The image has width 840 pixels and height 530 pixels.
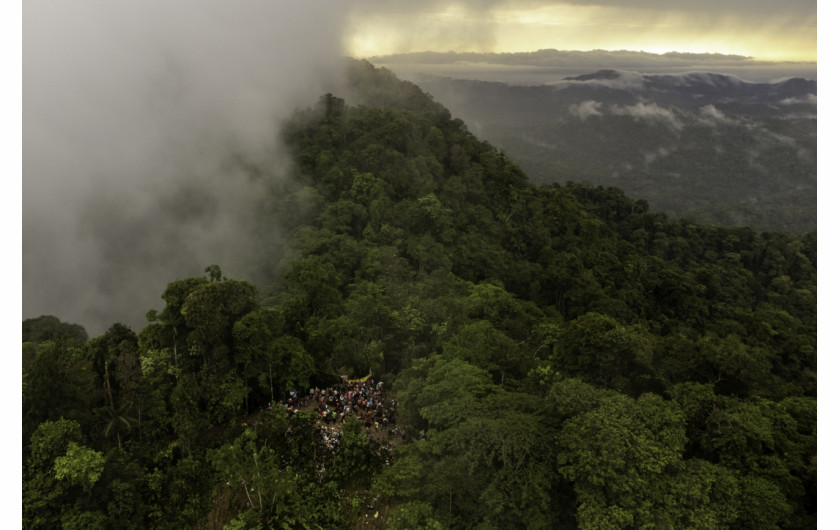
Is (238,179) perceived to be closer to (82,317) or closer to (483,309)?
(82,317)

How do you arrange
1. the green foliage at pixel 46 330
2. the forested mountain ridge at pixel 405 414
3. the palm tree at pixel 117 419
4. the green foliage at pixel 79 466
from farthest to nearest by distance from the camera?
the green foliage at pixel 46 330 → the palm tree at pixel 117 419 → the forested mountain ridge at pixel 405 414 → the green foliage at pixel 79 466

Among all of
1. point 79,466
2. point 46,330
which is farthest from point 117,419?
point 46,330

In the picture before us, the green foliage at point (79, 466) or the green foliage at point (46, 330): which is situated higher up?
the green foliage at point (46, 330)

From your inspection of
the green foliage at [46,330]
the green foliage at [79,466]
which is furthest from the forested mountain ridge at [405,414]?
the green foliage at [46,330]

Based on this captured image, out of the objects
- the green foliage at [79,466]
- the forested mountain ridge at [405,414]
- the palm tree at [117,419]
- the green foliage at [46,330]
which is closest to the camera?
the green foliage at [79,466]

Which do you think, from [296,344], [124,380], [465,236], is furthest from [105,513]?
[465,236]

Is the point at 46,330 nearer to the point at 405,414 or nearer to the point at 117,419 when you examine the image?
the point at 117,419

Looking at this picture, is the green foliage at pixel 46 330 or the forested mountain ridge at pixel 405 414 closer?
the forested mountain ridge at pixel 405 414

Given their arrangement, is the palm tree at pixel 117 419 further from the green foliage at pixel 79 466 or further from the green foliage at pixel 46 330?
the green foliage at pixel 46 330

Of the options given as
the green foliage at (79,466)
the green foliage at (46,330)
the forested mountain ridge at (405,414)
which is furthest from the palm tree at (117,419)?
the green foliage at (46,330)
